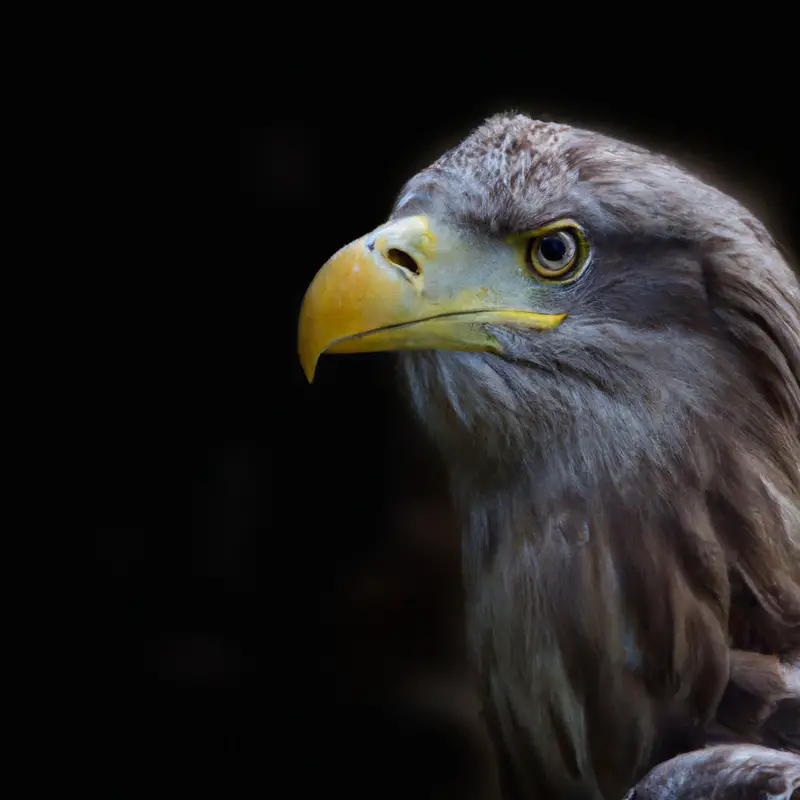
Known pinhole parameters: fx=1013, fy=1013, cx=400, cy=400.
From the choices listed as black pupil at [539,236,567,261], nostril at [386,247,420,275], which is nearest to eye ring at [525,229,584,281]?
black pupil at [539,236,567,261]

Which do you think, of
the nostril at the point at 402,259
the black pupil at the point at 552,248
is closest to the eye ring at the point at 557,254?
the black pupil at the point at 552,248

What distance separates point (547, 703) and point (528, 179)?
905 mm

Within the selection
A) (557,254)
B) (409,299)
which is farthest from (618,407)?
(409,299)

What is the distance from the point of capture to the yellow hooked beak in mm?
1688

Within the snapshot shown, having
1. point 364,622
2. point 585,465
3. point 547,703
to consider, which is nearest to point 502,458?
point 585,465

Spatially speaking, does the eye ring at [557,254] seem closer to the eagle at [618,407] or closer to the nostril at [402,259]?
the eagle at [618,407]

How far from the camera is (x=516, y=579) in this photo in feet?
5.77

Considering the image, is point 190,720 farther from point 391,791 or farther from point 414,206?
point 414,206

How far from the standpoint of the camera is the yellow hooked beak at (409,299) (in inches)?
66.4

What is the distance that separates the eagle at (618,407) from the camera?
165cm

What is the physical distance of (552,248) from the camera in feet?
5.60

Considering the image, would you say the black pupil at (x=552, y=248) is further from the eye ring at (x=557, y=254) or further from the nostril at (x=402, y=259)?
the nostril at (x=402, y=259)

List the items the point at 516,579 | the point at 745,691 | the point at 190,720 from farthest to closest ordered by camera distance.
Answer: the point at 190,720 → the point at 516,579 → the point at 745,691

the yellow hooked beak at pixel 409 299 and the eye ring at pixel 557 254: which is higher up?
the eye ring at pixel 557 254
